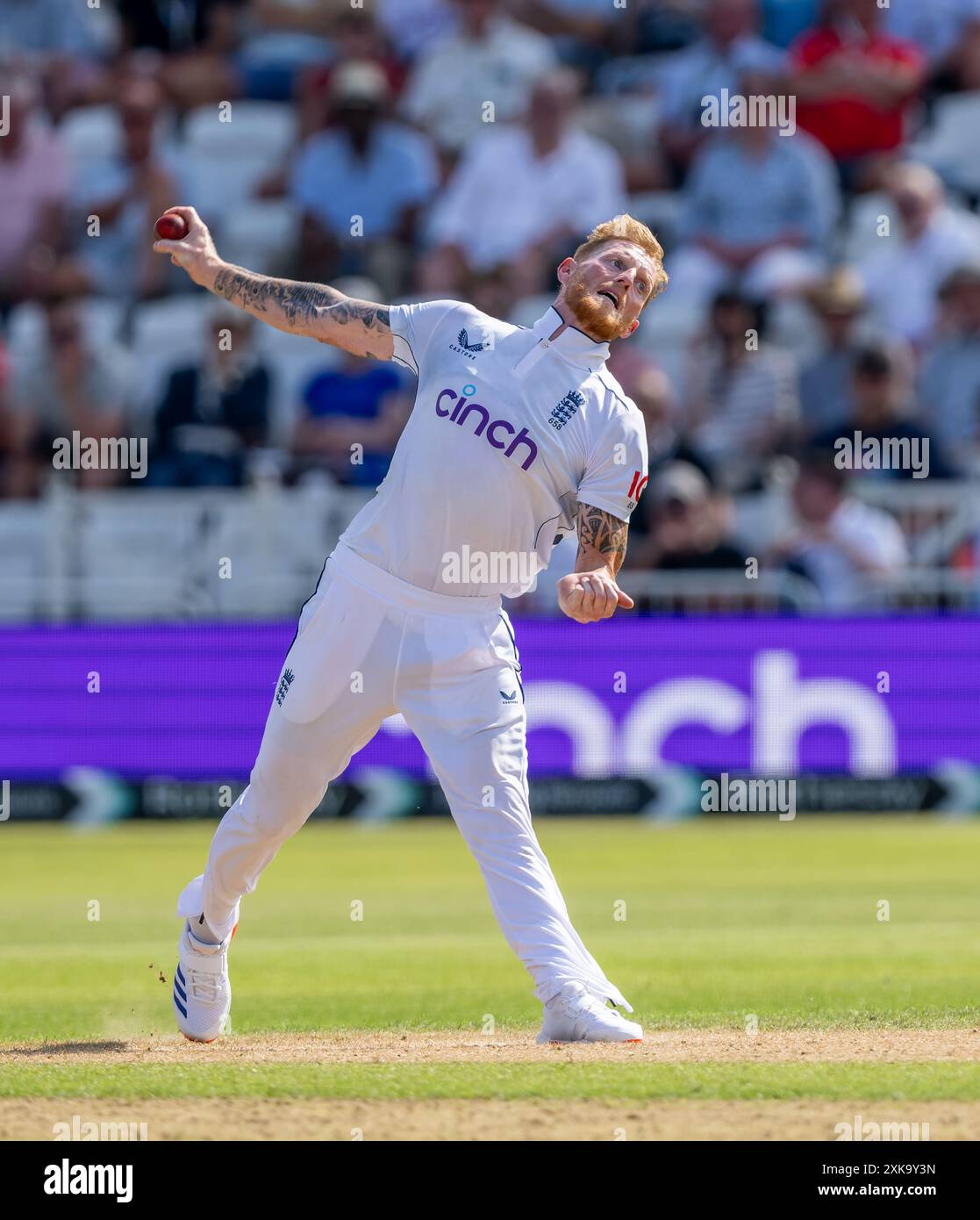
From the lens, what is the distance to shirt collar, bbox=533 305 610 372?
7.20m

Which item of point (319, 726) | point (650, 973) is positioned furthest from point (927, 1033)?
point (319, 726)

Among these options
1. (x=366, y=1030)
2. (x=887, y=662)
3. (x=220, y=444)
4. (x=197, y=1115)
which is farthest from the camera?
(x=220, y=444)

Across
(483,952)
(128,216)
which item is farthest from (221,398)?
(483,952)

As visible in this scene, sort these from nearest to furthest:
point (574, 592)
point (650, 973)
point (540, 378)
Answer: point (574, 592)
point (540, 378)
point (650, 973)

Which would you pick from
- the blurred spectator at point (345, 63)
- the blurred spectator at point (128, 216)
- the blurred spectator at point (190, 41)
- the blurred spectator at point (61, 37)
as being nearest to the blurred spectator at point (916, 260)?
the blurred spectator at point (345, 63)

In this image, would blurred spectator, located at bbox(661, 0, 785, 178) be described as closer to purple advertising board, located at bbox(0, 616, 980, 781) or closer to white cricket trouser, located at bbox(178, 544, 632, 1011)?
purple advertising board, located at bbox(0, 616, 980, 781)

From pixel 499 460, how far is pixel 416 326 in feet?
2.01

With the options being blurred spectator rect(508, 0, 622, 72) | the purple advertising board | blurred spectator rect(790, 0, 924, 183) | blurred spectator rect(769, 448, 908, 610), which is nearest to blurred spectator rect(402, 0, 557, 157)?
blurred spectator rect(508, 0, 622, 72)

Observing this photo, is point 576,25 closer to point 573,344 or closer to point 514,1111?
point 573,344

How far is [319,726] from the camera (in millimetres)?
7199

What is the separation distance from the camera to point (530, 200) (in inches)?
754

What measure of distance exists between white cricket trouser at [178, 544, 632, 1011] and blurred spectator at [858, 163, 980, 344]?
1175 cm

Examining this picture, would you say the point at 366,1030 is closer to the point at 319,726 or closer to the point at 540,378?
the point at 319,726

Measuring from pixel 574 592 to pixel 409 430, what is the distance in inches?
39.3
